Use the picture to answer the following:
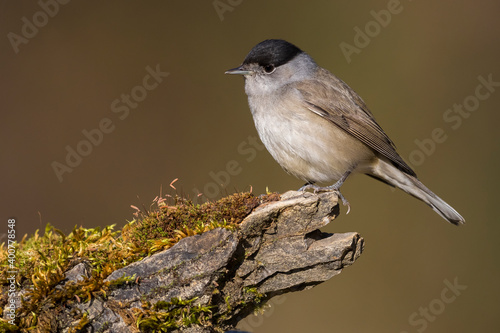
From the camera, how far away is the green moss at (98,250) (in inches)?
101

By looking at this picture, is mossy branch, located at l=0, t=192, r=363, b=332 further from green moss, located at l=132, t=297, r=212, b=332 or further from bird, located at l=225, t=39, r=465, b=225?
bird, located at l=225, t=39, r=465, b=225

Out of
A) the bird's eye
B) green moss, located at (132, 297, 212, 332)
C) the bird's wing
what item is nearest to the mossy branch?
green moss, located at (132, 297, 212, 332)

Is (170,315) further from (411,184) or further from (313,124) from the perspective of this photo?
(411,184)

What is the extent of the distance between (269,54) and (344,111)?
96cm

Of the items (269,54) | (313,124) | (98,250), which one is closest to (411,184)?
(313,124)

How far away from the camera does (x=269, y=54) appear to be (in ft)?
15.0

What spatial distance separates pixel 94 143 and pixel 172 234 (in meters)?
4.23

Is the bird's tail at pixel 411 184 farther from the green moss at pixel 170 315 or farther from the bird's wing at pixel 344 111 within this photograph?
the green moss at pixel 170 315

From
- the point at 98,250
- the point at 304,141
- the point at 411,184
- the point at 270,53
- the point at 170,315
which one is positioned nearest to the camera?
the point at 170,315

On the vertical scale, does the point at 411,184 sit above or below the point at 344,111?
below

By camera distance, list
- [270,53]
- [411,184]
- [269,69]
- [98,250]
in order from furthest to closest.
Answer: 1. [411,184]
2. [269,69]
3. [270,53]
4. [98,250]

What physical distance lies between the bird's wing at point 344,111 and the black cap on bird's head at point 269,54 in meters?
0.31

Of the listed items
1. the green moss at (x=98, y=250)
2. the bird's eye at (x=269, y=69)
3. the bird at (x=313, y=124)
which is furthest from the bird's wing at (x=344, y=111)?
the green moss at (x=98, y=250)

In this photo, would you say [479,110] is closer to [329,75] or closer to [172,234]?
[329,75]
